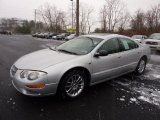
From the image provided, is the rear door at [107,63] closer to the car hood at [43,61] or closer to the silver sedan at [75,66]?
the silver sedan at [75,66]

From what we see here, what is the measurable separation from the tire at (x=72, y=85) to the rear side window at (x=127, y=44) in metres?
1.75

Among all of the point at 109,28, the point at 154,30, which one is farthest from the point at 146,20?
the point at 109,28

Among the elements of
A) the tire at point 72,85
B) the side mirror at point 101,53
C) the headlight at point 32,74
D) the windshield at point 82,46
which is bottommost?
the tire at point 72,85

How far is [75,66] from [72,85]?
45 cm

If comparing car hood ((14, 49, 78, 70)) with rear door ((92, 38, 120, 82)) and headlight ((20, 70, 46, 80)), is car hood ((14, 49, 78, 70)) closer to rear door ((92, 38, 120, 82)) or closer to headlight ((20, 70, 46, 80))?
headlight ((20, 70, 46, 80))

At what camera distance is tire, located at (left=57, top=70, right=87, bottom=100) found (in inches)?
141

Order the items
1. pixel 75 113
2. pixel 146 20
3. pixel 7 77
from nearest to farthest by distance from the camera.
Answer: pixel 75 113, pixel 7 77, pixel 146 20

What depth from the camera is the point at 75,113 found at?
322 centimetres

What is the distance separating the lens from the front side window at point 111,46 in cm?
443

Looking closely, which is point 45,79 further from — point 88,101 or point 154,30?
point 154,30

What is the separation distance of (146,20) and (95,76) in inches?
1675

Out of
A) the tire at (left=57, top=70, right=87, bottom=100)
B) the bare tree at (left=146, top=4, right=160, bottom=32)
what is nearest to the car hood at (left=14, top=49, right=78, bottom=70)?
the tire at (left=57, top=70, right=87, bottom=100)

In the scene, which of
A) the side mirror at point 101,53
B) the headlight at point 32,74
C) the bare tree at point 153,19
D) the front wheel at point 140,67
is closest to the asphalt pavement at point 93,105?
the headlight at point 32,74

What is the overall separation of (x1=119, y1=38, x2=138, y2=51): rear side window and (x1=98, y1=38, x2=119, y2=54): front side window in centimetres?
26
